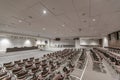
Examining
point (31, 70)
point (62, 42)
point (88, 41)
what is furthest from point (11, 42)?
point (88, 41)

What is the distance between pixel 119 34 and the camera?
10242 millimetres

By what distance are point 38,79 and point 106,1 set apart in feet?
13.2

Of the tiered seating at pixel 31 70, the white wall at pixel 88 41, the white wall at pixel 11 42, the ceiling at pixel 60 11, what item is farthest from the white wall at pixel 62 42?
the ceiling at pixel 60 11

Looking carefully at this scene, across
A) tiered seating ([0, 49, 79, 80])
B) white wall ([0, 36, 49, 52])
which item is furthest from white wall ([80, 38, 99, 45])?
tiered seating ([0, 49, 79, 80])

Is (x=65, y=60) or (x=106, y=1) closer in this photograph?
(x=106, y=1)

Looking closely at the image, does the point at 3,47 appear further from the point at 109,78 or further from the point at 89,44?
the point at 89,44

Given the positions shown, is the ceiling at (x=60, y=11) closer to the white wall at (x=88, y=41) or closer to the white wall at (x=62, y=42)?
the white wall at (x=88, y=41)

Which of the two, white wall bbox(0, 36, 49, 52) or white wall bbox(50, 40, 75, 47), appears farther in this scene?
white wall bbox(50, 40, 75, 47)

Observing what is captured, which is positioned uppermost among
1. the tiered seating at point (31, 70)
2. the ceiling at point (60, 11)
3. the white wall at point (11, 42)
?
the ceiling at point (60, 11)

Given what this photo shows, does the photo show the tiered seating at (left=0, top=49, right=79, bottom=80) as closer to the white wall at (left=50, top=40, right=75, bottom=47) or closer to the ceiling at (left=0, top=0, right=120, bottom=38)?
the ceiling at (left=0, top=0, right=120, bottom=38)

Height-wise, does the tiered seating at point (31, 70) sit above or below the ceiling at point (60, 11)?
below

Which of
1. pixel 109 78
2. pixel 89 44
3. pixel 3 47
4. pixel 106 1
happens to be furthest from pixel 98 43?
pixel 3 47

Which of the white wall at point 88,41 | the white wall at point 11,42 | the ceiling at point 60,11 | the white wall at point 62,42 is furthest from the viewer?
the white wall at point 62,42

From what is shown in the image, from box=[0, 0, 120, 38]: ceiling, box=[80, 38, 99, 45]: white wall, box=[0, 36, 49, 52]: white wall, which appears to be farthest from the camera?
box=[80, 38, 99, 45]: white wall
